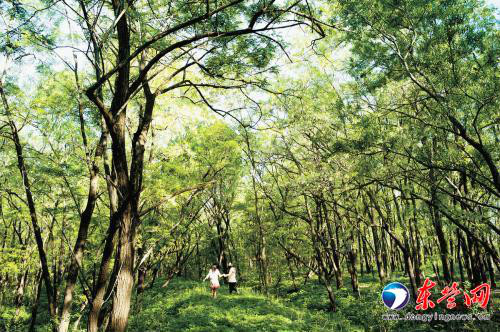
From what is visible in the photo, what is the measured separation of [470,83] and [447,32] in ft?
4.43

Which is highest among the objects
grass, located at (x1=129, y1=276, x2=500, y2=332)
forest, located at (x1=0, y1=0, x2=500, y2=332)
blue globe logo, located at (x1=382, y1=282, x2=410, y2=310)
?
forest, located at (x1=0, y1=0, x2=500, y2=332)

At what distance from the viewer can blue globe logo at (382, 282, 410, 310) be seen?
40.7ft

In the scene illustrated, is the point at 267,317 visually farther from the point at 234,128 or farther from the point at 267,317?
the point at 234,128

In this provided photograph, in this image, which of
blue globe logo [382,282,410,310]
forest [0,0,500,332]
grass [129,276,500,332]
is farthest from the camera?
blue globe logo [382,282,410,310]

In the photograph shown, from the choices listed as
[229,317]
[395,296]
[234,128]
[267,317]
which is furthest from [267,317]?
[234,128]

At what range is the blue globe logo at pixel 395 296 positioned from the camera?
12406 mm

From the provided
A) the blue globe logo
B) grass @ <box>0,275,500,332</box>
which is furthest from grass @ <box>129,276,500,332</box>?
the blue globe logo

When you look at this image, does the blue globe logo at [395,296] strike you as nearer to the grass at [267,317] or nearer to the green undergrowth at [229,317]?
the grass at [267,317]

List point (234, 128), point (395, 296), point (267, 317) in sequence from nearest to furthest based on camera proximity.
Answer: point (267, 317) → point (395, 296) → point (234, 128)

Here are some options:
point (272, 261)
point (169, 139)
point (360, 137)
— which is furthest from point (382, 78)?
point (272, 261)

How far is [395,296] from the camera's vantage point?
1289cm

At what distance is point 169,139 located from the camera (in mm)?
14211

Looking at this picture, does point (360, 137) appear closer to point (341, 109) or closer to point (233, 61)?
point (341, 109)

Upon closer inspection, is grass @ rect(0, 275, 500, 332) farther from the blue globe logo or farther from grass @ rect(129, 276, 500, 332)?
the blue globe logo
